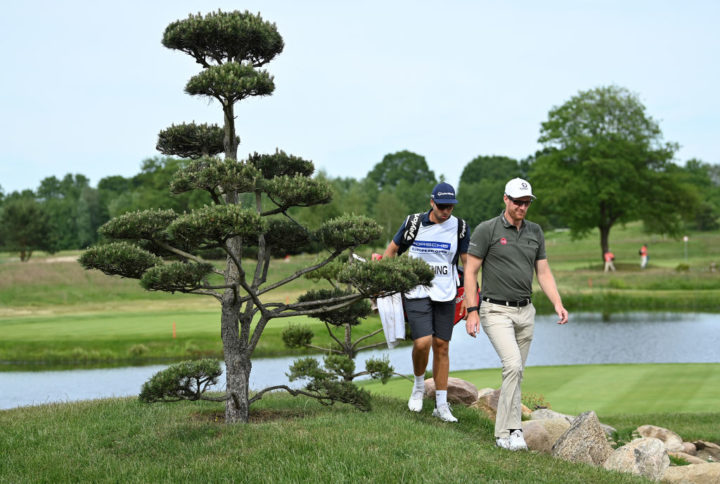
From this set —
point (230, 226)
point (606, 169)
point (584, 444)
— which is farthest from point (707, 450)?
point (606, 169)

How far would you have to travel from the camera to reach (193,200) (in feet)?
229

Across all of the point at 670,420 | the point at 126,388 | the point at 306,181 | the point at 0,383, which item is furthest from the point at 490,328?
the point at 0,383

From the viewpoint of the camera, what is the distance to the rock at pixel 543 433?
8.65 meters

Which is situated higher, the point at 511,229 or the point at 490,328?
the point at 511,229

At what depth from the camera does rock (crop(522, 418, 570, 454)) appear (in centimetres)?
865

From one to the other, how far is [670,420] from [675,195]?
48.2 metres

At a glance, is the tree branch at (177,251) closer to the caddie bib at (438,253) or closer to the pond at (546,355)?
the caddie bib at (438,253)

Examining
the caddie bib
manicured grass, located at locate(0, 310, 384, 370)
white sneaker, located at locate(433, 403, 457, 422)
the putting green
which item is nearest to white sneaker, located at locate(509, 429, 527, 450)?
white sneaker, located at locate(433, 403, 457, 422)

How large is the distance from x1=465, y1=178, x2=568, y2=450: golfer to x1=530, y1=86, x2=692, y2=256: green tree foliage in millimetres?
49050

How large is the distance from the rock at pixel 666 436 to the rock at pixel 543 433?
1699 millimetres

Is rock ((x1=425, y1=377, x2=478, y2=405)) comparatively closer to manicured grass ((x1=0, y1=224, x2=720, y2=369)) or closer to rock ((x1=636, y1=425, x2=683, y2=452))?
rock ((x1=636, y1=425, x2=683, y2=452))

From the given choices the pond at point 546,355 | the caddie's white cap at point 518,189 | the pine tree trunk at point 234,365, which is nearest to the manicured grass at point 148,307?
the pond at point 546,355

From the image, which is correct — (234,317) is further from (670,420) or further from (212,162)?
(670,420)

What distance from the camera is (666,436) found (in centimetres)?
1047
